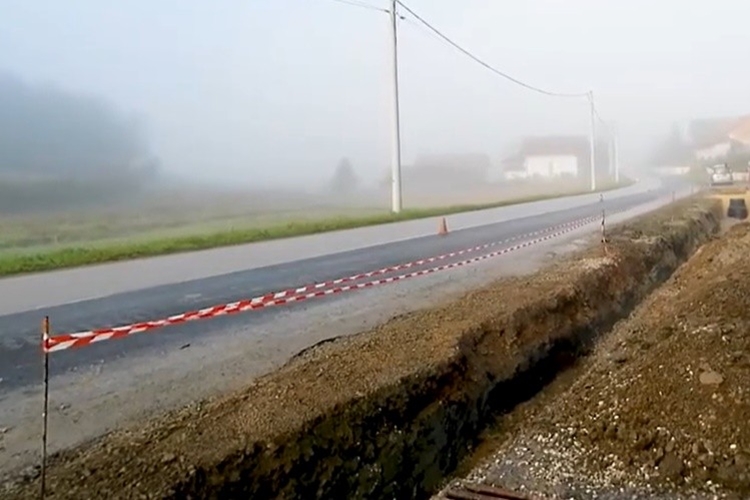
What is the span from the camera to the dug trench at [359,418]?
14.8 feet

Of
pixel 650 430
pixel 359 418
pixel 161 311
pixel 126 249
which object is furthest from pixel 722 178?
pixel 359 418

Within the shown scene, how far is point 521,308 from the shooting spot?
29.9ft

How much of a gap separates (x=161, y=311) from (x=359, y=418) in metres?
5.01

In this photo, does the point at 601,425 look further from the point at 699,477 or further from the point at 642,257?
the point at 642,257

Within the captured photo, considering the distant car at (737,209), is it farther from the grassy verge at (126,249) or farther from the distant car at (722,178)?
the distant car at (722,178)

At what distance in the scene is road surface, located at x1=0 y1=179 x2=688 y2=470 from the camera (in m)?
5.63

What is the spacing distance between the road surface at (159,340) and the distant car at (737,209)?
1919cm

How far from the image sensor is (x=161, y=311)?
31.7 ft

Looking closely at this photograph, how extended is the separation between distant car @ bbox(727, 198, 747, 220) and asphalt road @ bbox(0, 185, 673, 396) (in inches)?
710

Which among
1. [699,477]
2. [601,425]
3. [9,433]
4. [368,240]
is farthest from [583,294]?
[368,240]

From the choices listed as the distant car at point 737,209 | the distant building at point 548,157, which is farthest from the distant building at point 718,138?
the distant car at point 737,209

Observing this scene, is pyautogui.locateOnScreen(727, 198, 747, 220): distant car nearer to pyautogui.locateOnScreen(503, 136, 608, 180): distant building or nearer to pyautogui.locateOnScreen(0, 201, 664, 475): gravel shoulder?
pyautogui.locateOnScreen(0, 201, 664, 475): gravel shoulder

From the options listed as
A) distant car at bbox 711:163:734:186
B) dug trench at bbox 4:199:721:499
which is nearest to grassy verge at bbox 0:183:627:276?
dug trench at bbox 4:199:721:499

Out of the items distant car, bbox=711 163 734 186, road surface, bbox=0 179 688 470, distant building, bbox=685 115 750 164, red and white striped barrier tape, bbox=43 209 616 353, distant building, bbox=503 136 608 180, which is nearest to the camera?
road surface, bbox=0 179 688 470
